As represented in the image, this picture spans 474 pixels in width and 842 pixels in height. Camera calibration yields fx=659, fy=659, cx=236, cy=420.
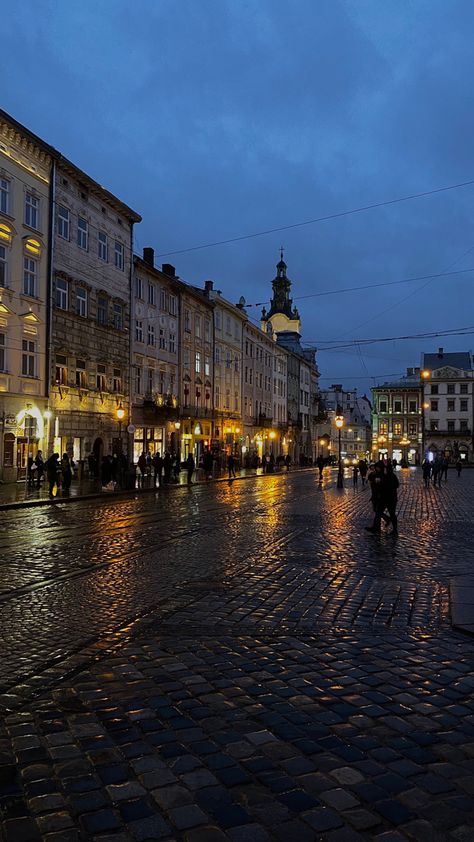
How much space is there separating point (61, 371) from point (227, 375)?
95.4ft

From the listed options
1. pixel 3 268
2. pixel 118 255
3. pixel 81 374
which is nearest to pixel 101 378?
pixel 81 374

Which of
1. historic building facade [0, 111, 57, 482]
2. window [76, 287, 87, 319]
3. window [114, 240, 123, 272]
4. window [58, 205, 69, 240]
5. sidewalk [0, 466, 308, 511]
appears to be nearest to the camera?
sidewalk [0, 466, 308, 511]

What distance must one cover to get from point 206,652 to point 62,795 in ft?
8.37

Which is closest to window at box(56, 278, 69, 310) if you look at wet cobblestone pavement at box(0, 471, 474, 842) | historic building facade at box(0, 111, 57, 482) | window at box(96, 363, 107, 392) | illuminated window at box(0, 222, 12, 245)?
historic building facade at box(0, 111, 57, 482)

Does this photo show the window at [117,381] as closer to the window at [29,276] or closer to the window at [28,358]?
the window at [28,358]

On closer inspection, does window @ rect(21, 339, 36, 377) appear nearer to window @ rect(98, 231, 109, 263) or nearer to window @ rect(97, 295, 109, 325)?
window @ rect(97, 295, 109, 325)

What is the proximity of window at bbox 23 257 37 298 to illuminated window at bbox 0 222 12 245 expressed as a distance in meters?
1.45

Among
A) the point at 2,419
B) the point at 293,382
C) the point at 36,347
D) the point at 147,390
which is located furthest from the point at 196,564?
the point at 293,382

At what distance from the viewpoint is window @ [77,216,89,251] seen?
37.3 meters

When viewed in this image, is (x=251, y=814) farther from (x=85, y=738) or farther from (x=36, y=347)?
(x=36, y=347)

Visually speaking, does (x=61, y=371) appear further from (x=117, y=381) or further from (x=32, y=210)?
(x=32, y=210)

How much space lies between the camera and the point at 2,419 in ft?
99.5

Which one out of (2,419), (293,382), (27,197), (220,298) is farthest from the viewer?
(293,382)

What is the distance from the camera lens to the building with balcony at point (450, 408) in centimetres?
10838
